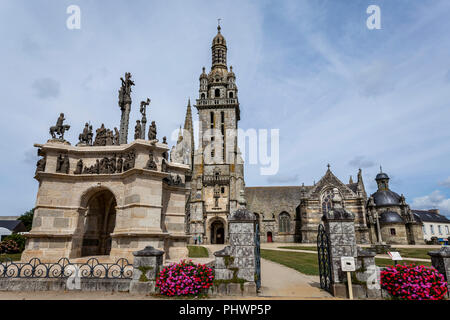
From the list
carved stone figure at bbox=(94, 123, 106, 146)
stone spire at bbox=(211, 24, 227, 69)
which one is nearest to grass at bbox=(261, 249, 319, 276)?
carved stone figure at bbox=(94, 123, 106, 146)

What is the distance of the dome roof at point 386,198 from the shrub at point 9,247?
1799 inches

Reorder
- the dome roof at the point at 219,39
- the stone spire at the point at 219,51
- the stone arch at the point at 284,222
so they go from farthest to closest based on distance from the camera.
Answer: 1. the dome roof at the point at 219,39
2. the stone spire at the point at 219,51
3. the stone arch at the point at 284,222

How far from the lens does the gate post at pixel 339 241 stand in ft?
23.7

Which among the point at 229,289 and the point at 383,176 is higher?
the point at 383,176

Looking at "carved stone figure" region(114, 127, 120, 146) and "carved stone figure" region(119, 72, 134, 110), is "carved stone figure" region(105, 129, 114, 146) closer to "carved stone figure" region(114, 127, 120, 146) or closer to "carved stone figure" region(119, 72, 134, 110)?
"carved stone figure" region(114, 127, 120, 146)

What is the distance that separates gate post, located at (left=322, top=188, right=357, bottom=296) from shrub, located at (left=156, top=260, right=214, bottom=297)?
334 centimetres

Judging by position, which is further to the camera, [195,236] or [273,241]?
[273,241]

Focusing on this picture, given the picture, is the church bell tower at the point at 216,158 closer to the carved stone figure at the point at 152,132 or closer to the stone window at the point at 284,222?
the stone window at the point at 284,222

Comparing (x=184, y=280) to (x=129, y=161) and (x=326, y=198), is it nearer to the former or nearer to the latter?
(x=129, y=161)

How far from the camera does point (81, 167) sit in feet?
41.9

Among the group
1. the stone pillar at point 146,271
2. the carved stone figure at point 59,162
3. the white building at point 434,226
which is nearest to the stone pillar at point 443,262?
the stone pillar at point 146,271

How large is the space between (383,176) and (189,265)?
1923 inches

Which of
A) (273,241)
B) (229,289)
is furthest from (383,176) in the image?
(229,289)
